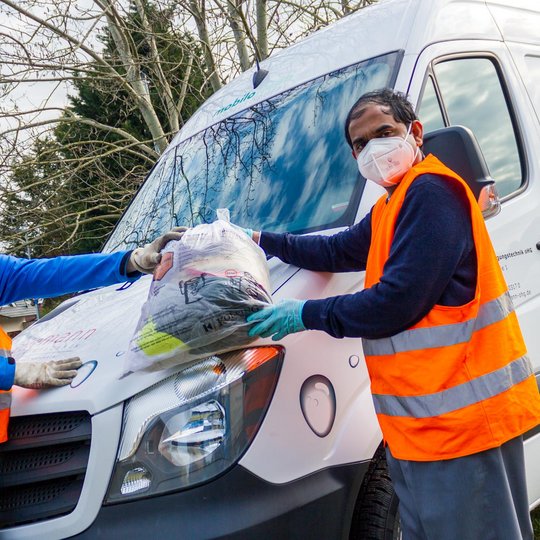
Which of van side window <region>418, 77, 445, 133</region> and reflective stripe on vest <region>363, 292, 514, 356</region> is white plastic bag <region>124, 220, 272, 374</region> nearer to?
reflective stripe on vest <region>363, 292, 514, 356</region>

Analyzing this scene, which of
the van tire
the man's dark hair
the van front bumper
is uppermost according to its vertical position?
the man's dark hair

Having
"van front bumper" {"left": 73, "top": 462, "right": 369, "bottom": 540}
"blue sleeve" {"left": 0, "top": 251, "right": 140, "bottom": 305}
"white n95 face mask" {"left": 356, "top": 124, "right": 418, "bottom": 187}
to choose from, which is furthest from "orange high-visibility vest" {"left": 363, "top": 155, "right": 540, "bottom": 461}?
"blue sleeve" {"left": 0, "top": 251, "right": 140, "bottom": 305}

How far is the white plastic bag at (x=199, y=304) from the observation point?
168cm

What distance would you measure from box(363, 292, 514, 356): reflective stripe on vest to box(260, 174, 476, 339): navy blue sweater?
3 centimetres

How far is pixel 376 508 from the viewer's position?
1.85 m

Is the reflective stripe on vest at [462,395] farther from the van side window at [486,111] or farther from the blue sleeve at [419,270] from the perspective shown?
the van side window at [486,111]

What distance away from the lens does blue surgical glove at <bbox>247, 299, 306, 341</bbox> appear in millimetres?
1674

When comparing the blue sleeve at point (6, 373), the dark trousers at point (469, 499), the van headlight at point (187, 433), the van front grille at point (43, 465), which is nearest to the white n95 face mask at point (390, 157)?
the van headlight at point (187, 433)

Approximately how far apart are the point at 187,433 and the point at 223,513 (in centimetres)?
24

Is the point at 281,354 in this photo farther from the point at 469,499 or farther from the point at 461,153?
the point at 461,153

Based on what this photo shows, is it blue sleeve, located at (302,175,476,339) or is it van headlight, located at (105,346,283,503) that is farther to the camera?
van headlight, located at (105,346,283,503)

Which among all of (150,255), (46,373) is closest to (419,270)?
(150,255)

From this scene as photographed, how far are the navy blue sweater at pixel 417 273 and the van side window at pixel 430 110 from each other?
890 mm

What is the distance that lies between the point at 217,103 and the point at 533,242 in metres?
1.92
